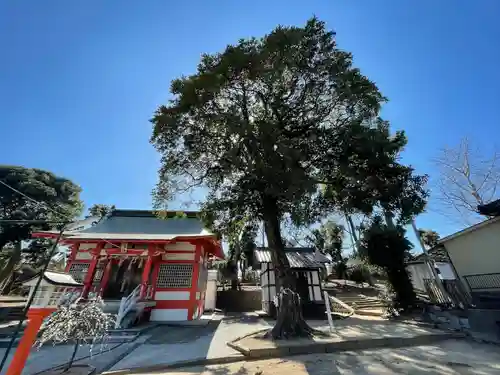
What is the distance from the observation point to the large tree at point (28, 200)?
58.8ft

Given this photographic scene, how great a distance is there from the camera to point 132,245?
11.5 m

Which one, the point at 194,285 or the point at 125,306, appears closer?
the point at 125,306

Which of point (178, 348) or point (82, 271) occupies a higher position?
point (82, 271)

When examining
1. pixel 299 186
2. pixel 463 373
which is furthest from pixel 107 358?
pixel 463 373

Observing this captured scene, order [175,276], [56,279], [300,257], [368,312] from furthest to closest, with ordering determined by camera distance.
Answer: [300,257], [368,312], [175,276], [56,279]

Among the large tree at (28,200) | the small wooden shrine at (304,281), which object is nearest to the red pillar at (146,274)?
the small wooden shrine at (304,281)

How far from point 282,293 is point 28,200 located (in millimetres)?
24935

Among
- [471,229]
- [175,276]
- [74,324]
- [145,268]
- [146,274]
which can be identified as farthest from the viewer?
[175,276]

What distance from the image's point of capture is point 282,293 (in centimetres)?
708

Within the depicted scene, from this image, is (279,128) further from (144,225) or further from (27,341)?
(144,225)

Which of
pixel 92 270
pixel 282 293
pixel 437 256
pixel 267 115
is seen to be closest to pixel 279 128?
pixel 267 115

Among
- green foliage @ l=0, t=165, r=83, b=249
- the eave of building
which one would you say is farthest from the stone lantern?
green foliage @ l=0, t=165, r=83, b=249

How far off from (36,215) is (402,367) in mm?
24576

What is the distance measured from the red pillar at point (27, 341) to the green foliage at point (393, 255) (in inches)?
442
